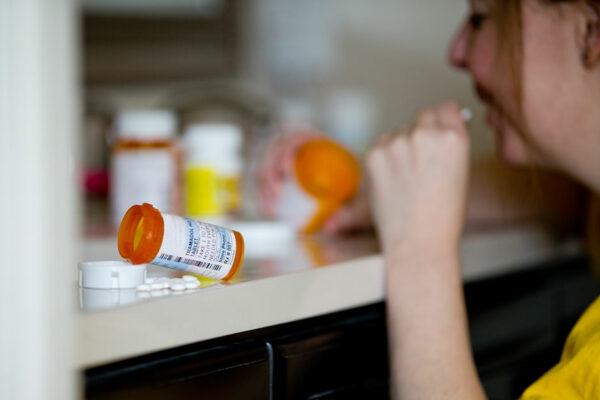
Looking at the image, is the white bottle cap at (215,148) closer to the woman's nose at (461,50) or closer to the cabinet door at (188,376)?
the woman's nose at (461,50)

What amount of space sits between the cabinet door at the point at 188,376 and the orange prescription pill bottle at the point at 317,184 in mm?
421

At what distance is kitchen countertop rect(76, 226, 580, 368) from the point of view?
1.31ft

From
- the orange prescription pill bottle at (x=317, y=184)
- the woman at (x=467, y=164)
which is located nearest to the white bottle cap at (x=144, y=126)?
the orange prescription pill bottle at (x=317, y=184)

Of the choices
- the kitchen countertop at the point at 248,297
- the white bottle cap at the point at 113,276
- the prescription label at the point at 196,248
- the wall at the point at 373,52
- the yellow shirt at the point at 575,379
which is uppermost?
the wall at the point at 373,52

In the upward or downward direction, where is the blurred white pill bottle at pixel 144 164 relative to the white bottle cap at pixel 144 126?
downward

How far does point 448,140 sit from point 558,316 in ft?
1.23

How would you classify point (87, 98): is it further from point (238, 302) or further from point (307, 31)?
point (238, 302)

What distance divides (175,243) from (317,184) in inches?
17.6

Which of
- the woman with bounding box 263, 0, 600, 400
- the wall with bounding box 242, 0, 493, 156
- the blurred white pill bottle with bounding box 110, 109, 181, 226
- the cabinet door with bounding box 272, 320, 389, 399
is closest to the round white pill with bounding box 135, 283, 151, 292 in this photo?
the cabinet door with bounding box 272, 320, 389, 399

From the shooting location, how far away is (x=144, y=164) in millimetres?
905

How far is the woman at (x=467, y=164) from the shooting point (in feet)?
2.02

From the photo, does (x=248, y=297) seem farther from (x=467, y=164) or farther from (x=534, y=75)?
(x=534, y=75)

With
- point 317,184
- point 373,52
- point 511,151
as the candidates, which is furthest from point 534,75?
point 373,52

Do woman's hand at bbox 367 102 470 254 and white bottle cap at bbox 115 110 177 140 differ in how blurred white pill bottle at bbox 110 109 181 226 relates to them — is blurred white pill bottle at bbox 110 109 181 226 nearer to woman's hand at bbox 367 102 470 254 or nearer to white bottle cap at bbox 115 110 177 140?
white bottle cap at bbox 115 110 177 140
